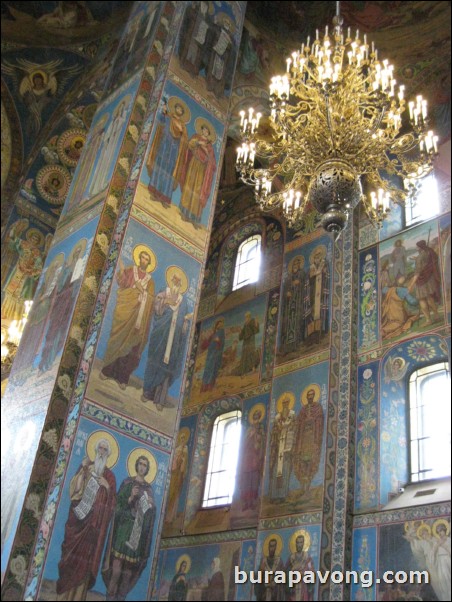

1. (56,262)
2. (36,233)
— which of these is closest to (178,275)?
(56,262)

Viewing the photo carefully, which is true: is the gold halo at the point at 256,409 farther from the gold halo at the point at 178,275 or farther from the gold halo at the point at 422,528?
the gold halo at the point at 178,275

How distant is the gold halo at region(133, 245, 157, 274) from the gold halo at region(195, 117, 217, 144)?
2198 mm

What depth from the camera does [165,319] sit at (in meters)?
7.20

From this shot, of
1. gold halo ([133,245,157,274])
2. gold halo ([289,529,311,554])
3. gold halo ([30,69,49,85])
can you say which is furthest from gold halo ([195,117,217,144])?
gold halo ([30,69,49,85])

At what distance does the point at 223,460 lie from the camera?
11.2 metres

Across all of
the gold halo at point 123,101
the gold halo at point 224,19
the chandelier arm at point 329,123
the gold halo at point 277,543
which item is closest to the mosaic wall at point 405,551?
the gold halo at point 277,543

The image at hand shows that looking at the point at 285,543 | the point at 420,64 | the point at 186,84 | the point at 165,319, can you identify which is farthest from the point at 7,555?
the point at 420,64

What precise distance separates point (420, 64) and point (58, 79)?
7.00 metres

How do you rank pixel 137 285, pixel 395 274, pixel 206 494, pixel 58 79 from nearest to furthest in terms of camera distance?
1. pixel 137 285
2. pixel 395 274
3. pixel 206 494
4. pixel 58 79

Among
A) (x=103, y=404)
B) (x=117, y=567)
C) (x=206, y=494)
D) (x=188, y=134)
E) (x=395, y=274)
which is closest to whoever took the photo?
(x=117, y=567)

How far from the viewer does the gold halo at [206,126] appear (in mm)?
8688

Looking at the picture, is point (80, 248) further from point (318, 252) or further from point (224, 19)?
point (318, 252)

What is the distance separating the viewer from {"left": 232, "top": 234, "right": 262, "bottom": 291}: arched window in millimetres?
12984

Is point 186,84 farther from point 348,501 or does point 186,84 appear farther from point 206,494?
point 206,494
